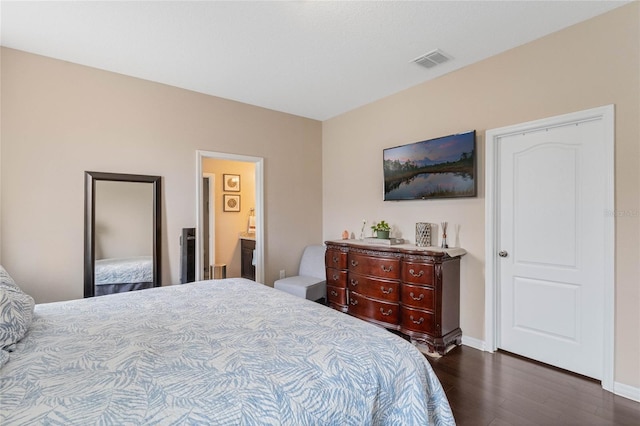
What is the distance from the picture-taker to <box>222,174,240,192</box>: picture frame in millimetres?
5488

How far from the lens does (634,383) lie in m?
2.18

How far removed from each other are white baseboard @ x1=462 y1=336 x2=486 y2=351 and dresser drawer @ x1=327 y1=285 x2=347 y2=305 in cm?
133

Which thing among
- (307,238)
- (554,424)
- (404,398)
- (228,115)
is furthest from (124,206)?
(554,424)

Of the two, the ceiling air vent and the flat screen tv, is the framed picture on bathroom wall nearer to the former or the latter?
the flat screen tv

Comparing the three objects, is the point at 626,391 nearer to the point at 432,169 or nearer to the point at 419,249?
the point at 419,249

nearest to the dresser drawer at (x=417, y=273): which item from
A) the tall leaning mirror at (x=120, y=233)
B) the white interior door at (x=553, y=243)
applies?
the white interior door at (x=553, y=243)

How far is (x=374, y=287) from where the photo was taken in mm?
3402

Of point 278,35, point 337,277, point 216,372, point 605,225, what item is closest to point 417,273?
point 337,277

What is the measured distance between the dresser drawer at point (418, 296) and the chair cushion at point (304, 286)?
1.21m

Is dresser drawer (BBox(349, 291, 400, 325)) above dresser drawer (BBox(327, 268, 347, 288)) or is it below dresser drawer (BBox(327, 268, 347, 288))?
below

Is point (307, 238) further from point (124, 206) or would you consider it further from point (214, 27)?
point (214, 27)

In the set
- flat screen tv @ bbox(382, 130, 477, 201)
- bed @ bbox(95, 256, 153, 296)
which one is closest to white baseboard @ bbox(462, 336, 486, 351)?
flat screen tv @ bbox(382, 130, 477, 201)

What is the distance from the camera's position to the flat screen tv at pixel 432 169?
3.08m

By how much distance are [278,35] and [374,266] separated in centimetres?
240
